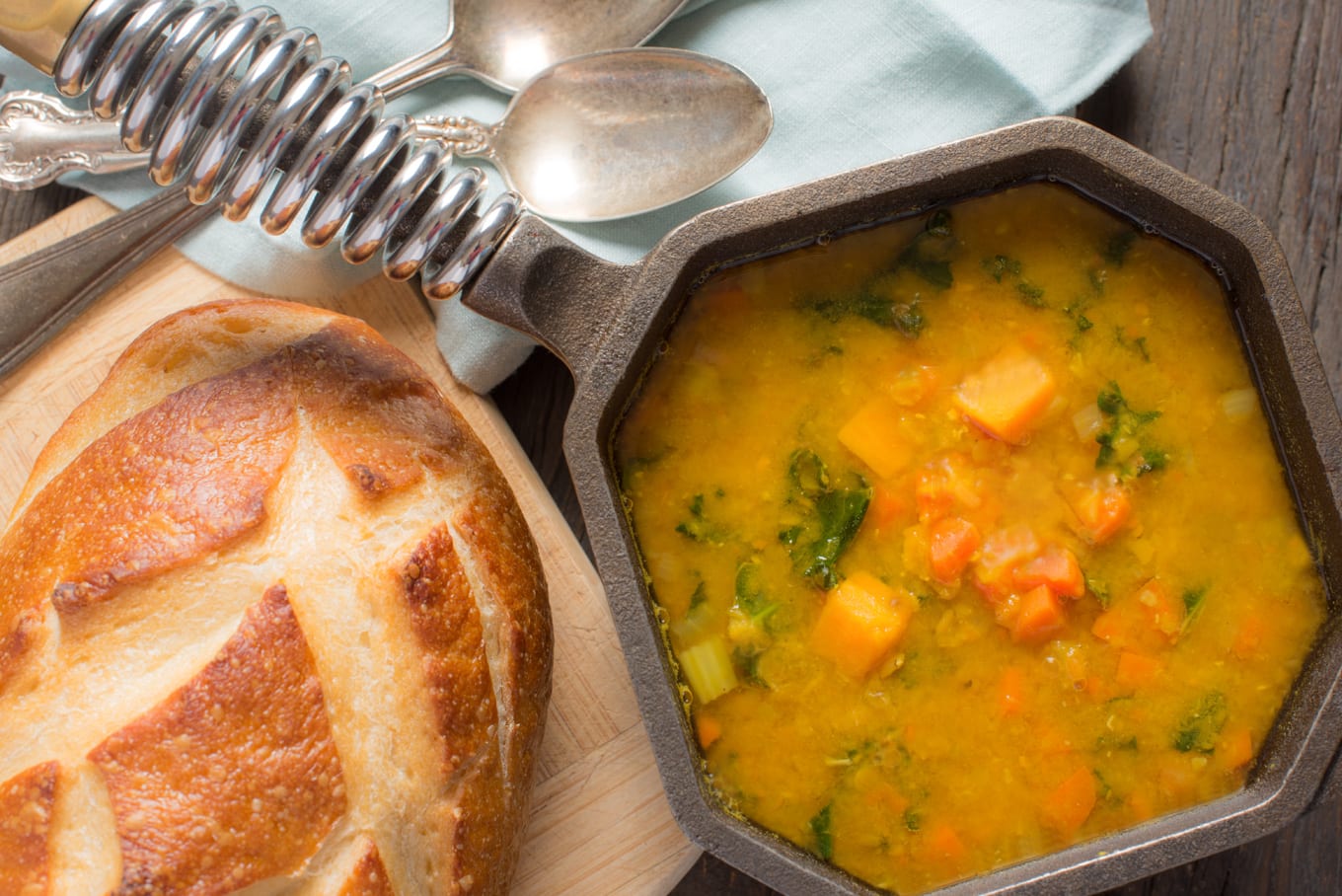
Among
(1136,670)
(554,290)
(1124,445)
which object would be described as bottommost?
(1136,670)

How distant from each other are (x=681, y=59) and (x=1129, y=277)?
1035 mm

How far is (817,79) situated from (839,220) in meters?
0.54

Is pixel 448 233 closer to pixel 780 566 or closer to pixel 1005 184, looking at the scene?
pixel 780 566

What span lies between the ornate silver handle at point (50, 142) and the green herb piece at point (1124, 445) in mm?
2089

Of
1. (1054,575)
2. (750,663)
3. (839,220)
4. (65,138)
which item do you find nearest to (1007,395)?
(1054,575)

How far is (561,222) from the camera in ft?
8.23

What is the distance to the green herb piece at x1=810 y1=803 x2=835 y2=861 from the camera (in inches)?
87.0

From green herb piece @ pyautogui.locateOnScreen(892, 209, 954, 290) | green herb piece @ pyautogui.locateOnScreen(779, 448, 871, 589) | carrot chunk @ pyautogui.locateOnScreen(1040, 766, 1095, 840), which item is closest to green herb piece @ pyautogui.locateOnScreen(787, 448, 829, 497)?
green herb piece @ pyautogui.locateOnScreen(779, 448, 871, 589)

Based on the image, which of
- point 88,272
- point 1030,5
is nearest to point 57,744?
point 88,272

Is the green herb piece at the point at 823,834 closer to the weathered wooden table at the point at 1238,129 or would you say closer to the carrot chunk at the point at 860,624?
the carrot chunk at the point at 860,624

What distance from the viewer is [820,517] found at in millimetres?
2197

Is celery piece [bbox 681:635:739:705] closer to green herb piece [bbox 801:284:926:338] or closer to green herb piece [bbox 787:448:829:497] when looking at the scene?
green herb piece [bbox 787:448:829:497]

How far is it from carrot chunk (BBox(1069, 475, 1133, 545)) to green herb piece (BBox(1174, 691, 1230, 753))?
14.7 inches

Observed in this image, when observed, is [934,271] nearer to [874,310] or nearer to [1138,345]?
[874,310]
